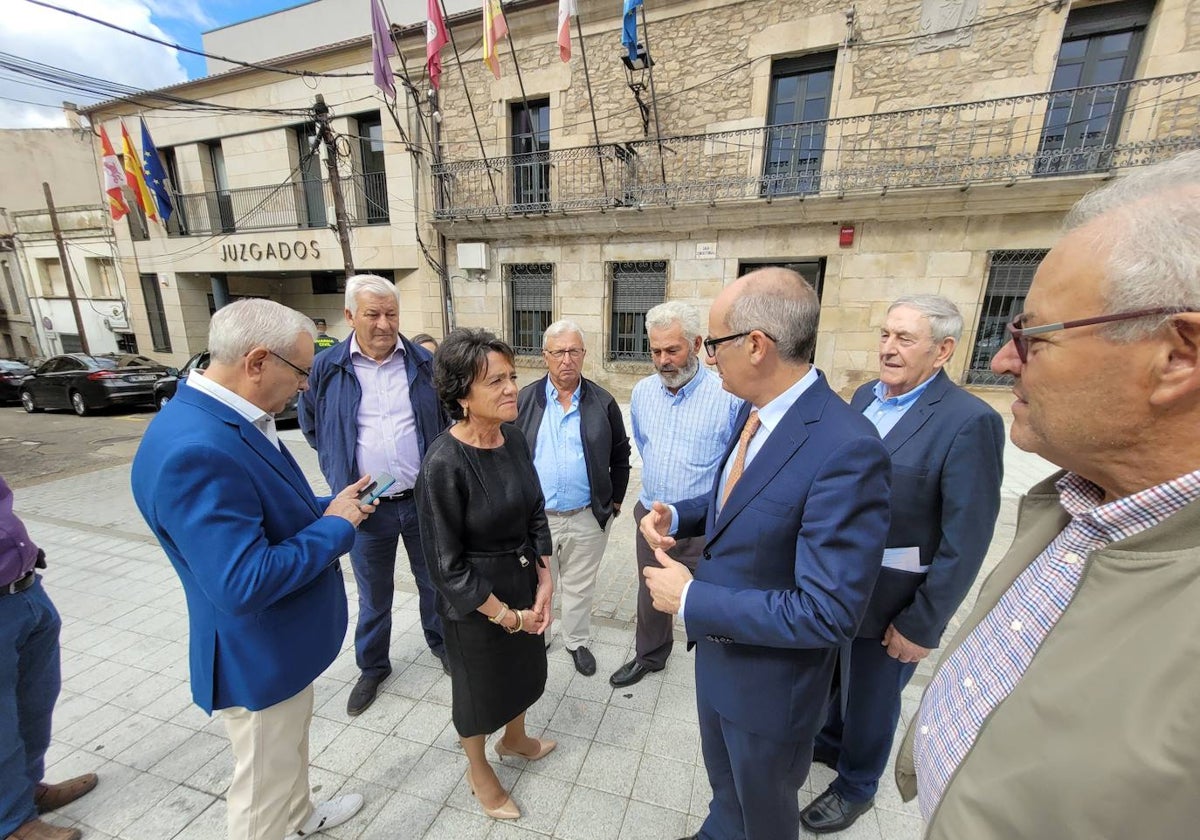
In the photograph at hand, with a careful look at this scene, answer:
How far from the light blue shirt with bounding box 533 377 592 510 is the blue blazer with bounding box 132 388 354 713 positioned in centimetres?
124

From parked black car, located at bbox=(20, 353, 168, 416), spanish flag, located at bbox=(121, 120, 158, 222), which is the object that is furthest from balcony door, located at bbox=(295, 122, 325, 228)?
parked black car, located at bbox=(20, 353, 168, 416)

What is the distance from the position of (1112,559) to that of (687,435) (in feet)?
6.09

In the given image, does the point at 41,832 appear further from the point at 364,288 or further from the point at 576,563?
the point at 364,288

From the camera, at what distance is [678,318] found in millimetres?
2535

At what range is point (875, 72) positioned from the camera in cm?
765

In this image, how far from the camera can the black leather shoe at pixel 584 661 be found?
2836 mm

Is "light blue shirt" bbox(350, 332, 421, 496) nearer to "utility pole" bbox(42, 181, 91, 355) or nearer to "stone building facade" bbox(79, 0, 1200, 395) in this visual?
"stone building facade" bbox(79, 0, 1200, 395)

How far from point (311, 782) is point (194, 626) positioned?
1.17m

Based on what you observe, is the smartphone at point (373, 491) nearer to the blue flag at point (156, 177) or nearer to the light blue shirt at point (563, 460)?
the light blue shirt at point (563, 460)

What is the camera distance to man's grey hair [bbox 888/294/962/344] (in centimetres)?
188

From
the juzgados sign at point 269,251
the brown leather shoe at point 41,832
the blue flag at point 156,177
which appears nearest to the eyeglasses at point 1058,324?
the brown leather shoe at point 41,832

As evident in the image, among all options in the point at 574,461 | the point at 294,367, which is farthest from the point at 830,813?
the point at 294,367

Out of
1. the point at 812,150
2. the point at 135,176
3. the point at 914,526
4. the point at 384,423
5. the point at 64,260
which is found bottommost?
the point at 914,526

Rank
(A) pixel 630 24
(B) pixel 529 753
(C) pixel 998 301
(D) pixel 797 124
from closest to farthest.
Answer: (B) pixel 529 753
(A) pixel 630 24
(C) pixel 998 301
(D) pixel 797 124
